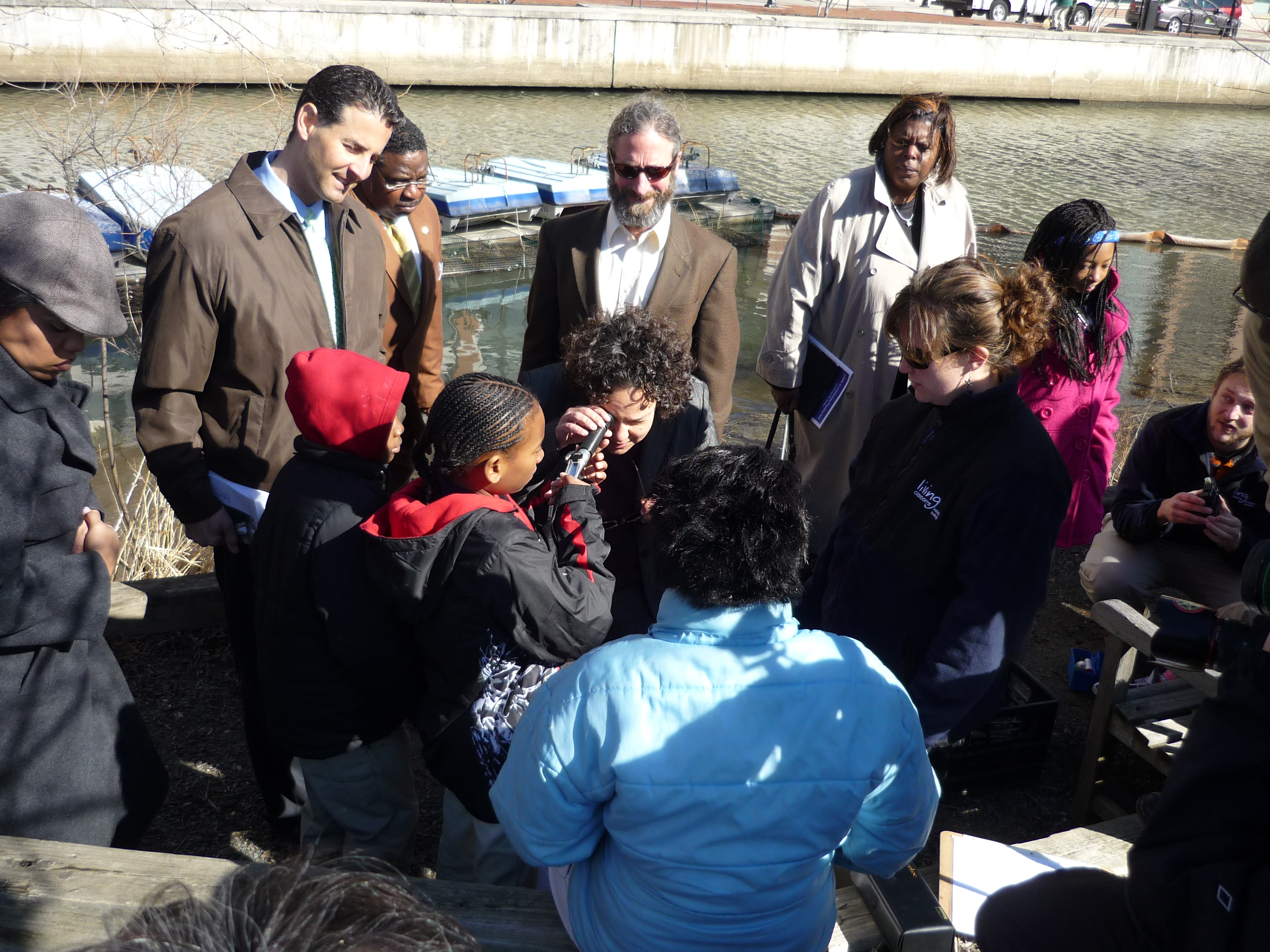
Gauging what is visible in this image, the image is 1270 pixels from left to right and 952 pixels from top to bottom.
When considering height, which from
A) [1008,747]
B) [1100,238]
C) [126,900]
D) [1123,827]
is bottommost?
[1008,747]

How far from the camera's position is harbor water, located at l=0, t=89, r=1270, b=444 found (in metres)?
9.56

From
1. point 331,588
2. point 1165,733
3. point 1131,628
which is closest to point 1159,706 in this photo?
point 1165,733

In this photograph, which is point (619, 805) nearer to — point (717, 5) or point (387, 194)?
point (387, 194)

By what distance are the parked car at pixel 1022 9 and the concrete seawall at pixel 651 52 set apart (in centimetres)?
352

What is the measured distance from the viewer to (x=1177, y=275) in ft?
45.3

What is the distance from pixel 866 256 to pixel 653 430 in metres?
1.40

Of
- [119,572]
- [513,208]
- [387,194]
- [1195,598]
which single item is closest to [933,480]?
[1195,598]

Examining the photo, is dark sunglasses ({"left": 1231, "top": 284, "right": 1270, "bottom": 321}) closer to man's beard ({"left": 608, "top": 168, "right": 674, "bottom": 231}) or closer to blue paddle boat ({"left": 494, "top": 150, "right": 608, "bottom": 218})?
man's beard ({"left": 608, "top": 168, "right": 674, "bottom": 231})

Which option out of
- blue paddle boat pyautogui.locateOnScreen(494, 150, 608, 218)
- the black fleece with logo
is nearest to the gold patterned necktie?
the black fleece with logo

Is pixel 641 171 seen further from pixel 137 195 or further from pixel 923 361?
pixel 137 195

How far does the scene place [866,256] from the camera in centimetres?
384

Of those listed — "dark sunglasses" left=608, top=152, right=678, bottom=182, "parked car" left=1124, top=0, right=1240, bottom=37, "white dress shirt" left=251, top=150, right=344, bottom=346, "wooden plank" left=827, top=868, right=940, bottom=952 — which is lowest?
"wooden plank" left=827, top=868, right=940, bottom=952

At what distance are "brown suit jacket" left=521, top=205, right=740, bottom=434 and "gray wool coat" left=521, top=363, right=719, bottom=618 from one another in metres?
0.35

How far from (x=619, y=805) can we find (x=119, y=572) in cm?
421
